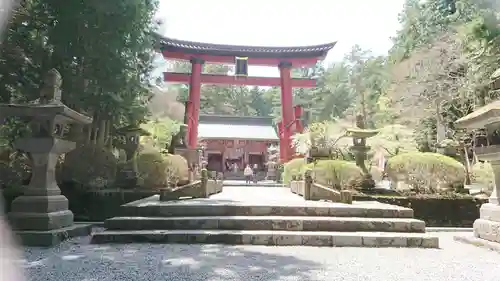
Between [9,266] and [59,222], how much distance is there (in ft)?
7.02

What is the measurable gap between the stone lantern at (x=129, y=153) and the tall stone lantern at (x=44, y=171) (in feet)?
12.0

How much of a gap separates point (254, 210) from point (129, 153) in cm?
579

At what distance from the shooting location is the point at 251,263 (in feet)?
16.1

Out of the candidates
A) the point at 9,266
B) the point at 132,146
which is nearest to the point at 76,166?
the point at 132,146

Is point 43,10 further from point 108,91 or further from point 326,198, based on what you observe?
point 326,198

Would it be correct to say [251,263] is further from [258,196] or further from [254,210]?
[258,196]

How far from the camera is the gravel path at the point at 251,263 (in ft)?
14.0

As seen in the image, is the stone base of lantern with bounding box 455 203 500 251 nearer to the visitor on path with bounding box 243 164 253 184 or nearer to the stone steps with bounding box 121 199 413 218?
the stone steps with bounding box 121 199 413 218

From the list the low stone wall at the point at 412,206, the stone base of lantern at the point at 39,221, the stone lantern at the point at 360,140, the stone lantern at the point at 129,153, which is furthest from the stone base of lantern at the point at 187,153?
the stone base of lantern at the point at 39,221

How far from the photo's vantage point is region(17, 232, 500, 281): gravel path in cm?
427

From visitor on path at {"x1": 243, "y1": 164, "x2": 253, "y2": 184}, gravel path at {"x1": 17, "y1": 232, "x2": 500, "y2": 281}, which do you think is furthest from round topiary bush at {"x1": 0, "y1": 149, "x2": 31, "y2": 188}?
visitor on path at {"x1": 243, "y1": 164, "x2": 253, "y2": 184}

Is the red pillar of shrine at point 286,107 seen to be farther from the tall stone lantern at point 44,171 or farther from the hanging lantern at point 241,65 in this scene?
the tall stone lantern at point 44,171

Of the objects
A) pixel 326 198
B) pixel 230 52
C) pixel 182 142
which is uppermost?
pixel 230 52

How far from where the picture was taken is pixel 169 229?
6730 millimetres
